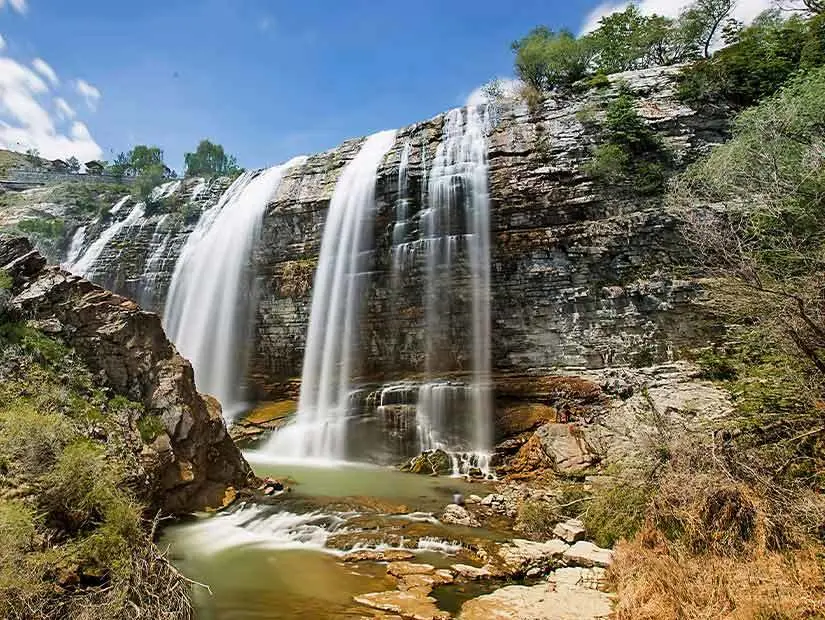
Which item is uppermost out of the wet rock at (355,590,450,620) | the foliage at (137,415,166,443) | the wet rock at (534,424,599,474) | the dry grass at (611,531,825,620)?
the foliage at (137,415,166,443)

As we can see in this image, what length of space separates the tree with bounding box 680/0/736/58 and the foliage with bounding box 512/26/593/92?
5163 millimetres

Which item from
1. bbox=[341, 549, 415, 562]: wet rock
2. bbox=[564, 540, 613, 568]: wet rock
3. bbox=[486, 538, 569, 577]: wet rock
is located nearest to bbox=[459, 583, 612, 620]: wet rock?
bbox=[486, 538, 569, 577]: wet rock

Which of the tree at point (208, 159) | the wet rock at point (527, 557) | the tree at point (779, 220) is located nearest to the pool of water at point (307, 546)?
the wet rock at point (527, 557)

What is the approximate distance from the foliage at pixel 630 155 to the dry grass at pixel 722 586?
1529cm

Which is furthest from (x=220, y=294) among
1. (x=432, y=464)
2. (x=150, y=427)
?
(x=150, y=427)

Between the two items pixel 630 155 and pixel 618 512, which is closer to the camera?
pixel 618 512

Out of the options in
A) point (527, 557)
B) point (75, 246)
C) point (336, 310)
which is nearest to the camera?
point (527, 557)

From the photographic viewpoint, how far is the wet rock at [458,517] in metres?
9.48

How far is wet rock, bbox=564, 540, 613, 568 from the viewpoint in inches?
272

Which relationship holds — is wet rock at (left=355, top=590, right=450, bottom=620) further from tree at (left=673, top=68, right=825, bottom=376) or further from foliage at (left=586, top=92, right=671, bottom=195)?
foliage at (left=586, top=92, right=671, bottom=195)

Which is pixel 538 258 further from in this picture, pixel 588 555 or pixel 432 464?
pixel 588 555

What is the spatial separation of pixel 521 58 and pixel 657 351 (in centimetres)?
1823

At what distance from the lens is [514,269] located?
19047 mm

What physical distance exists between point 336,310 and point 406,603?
16110 millimetres
